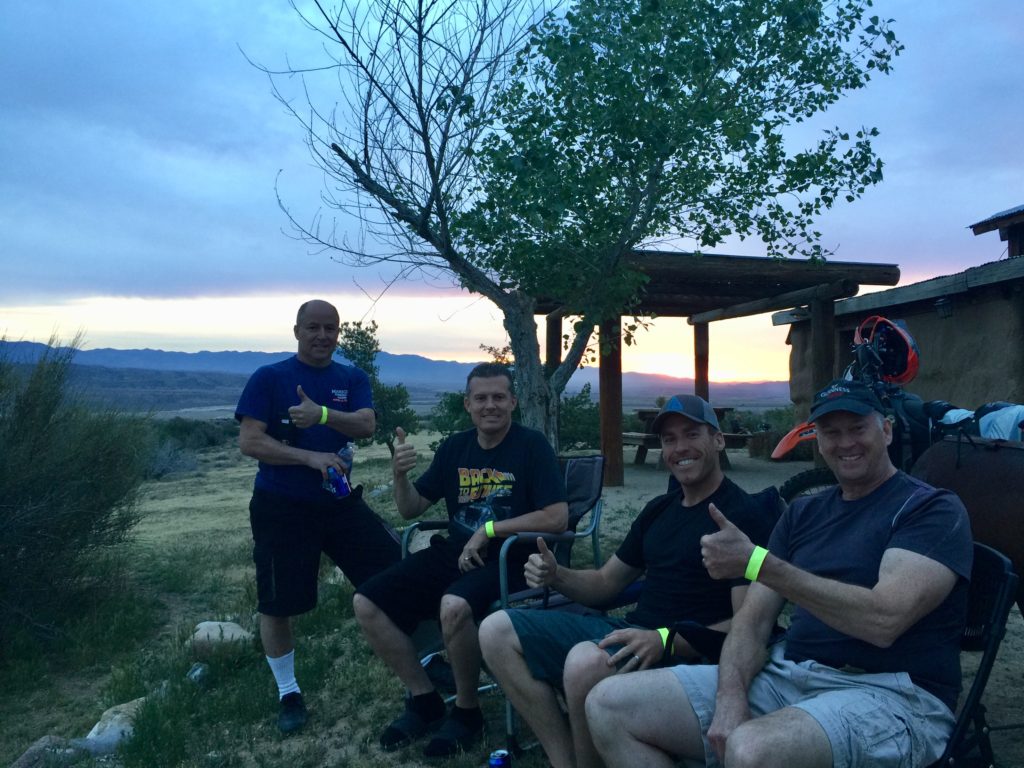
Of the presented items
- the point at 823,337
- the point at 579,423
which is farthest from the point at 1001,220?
the point at 579,423

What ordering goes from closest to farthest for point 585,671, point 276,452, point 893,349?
point 585,671
point 276,452
point 893,349

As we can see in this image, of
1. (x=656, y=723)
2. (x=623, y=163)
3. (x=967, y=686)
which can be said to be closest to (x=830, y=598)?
(x=656, y=723)

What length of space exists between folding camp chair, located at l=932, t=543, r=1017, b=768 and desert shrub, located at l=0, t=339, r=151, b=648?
5111 millimetres

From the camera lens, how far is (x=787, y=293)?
1048 cm

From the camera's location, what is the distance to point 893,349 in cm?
480

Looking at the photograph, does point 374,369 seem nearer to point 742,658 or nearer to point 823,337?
point 823,337

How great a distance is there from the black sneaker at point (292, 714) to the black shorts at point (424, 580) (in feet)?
2.18

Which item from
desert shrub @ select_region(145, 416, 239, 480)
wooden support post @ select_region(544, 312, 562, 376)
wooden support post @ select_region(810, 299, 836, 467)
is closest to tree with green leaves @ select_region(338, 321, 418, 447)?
desert shrub @ select_region(145, 416, 239, 480)

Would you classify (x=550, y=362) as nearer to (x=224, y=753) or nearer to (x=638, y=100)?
(x=638, y=100)

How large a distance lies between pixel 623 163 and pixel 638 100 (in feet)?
1.73

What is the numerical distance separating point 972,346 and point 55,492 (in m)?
7.83

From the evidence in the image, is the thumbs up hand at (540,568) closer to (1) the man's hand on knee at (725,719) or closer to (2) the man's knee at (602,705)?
(2) the man's knee at (602,705)

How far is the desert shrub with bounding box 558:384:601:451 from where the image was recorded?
12438 millimetres

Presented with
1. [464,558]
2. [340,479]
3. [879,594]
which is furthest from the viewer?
[340,479]
